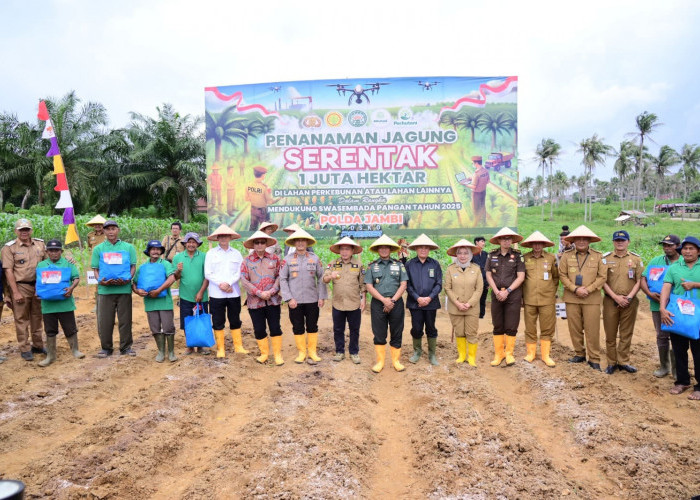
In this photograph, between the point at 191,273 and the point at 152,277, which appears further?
the point at 191,273

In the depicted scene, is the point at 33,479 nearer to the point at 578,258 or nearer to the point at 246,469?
the point at 246,469

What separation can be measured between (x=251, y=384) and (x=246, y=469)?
205 cm

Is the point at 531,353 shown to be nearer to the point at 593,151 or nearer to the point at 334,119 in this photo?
the point at 334,119

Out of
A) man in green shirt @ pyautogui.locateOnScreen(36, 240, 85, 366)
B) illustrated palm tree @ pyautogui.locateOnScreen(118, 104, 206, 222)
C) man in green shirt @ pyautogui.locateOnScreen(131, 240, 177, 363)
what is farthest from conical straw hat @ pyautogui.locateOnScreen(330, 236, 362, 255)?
illustrated palm tree @ pyautogui.locateOnScreen(118, 104, 206, 222)

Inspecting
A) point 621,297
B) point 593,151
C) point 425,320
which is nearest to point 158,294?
point 425,320

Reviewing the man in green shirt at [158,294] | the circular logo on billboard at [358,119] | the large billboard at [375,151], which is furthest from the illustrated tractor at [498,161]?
the man in green shirt at [158,294]

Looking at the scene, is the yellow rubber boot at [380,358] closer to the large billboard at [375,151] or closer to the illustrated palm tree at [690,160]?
the large billboard at [375,151]

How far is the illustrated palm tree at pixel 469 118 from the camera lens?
8859 mm

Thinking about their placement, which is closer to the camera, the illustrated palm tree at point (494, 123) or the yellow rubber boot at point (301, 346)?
the yellow rubber boot at point (301, 346)

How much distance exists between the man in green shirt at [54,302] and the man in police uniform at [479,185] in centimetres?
658

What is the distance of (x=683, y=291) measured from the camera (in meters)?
4.82

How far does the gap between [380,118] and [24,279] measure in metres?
6.12

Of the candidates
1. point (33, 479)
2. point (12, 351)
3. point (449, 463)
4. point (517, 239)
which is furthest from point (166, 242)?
point (449, 463)

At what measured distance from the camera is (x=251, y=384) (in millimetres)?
5387
